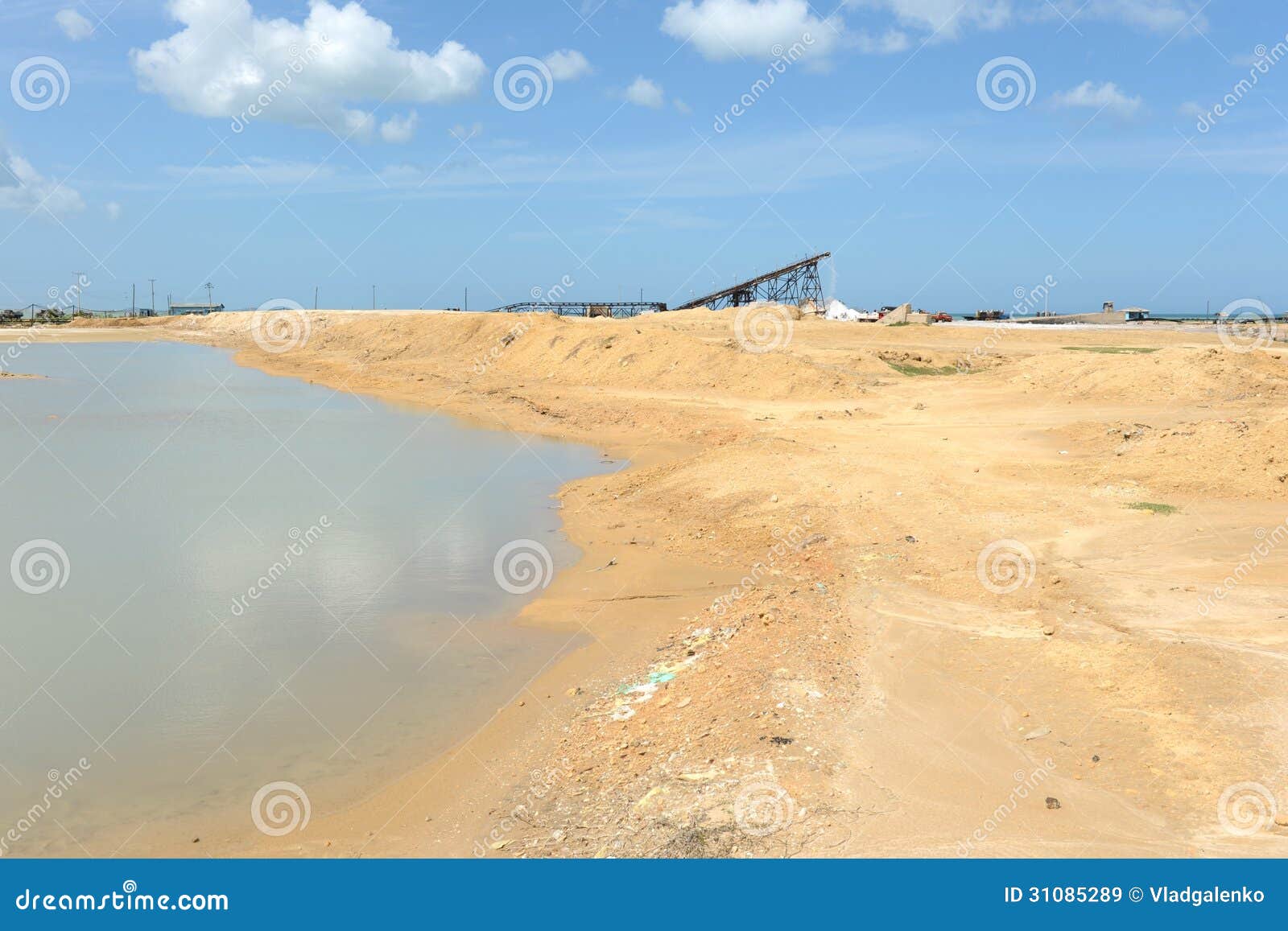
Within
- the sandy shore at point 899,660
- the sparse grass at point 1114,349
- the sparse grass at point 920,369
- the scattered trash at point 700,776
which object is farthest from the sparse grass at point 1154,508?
the sparse grass at point 1114,349

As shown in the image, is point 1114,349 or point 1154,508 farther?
point 1114,349

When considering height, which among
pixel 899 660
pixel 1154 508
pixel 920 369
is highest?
pixel 920 369

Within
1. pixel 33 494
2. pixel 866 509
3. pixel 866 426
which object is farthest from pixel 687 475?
pixel 33 494

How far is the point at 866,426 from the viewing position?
21.5 meters

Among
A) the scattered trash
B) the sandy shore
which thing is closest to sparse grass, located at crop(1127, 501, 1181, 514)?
the sandy shore

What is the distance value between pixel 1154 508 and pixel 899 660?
713cm

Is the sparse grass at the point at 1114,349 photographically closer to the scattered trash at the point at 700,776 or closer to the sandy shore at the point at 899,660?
the sandy shore at the point at 899,660

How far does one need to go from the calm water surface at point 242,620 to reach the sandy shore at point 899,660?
62 cm

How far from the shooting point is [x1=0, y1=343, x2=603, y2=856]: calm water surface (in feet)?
24.6

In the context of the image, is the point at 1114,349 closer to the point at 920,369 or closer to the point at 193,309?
the point at 920,369

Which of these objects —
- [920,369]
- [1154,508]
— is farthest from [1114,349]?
[1154,508]

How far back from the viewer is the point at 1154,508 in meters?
13.7

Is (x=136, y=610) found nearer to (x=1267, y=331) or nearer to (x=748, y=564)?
(x=748, y=564)

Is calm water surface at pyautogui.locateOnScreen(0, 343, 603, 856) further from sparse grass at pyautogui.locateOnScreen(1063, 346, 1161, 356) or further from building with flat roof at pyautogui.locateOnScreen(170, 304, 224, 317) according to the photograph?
building with flat roof at pyautogui.locateOnScreen(170, 304, 224, 317)
